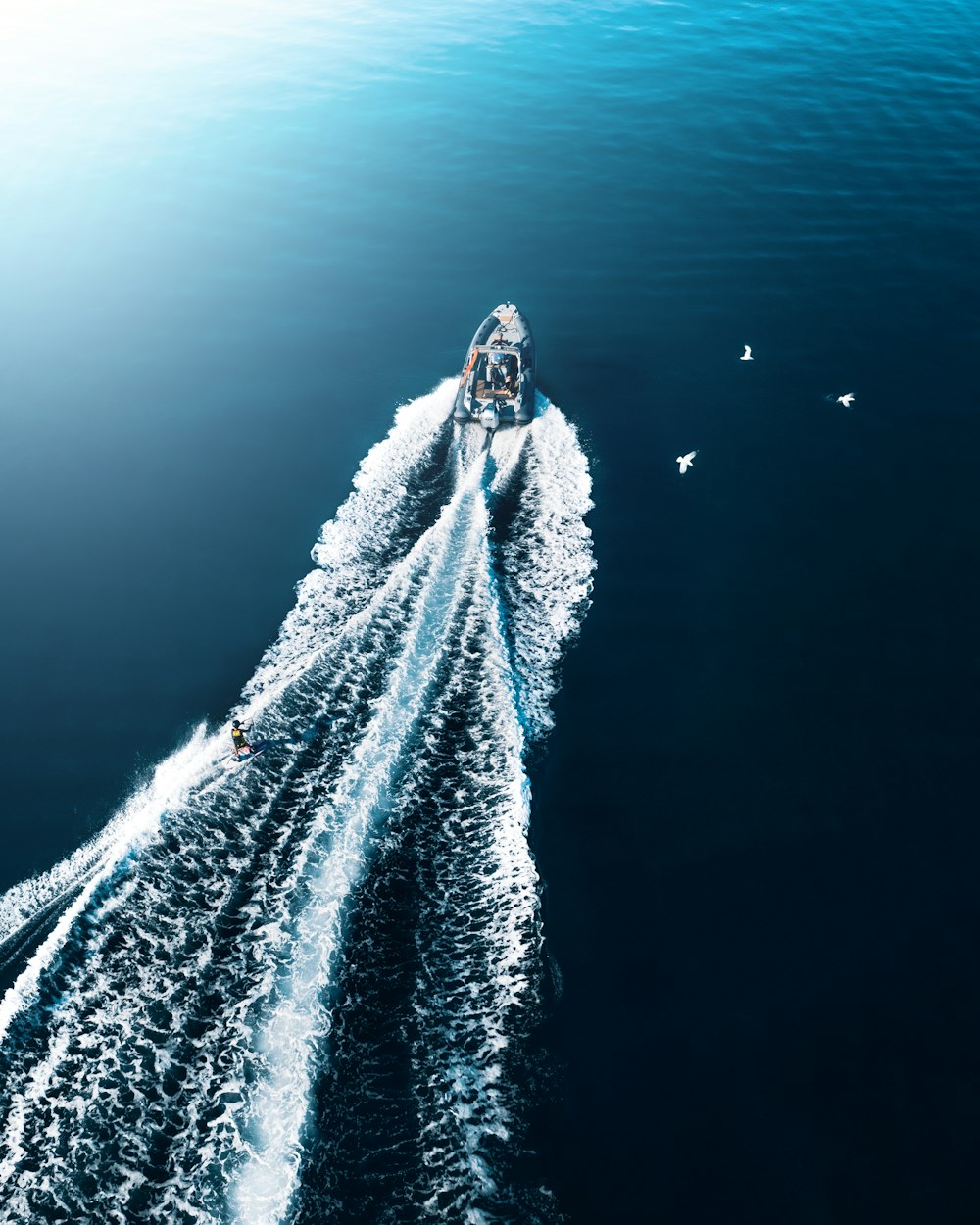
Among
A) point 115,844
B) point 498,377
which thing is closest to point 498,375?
point 498,377

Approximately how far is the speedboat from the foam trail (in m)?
10.8

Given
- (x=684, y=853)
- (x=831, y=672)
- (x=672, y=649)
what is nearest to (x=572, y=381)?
(x=672, y=649)

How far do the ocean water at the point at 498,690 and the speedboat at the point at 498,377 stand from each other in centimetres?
146

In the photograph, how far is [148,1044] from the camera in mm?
18812

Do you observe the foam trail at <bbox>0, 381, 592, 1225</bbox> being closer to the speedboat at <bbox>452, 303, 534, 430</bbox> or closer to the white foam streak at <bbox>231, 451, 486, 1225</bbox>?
the white foam streak at <bbox>231, 451, 486, 1225</bbox>

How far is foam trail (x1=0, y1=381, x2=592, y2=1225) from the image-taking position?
57.1 ft

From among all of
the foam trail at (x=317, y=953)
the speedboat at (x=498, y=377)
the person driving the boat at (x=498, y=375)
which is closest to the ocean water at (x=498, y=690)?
the foam trail at (x=317, y=953)

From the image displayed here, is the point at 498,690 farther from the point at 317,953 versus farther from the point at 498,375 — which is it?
the point at 498,375

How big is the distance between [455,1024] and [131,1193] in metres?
7.66

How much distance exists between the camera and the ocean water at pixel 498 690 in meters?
18.3

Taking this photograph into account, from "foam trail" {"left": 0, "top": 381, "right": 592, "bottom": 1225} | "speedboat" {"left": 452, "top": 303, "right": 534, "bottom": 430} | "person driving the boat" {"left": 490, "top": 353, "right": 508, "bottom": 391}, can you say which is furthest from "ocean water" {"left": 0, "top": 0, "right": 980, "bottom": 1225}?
"person driving the boat" {"left": 490, "top": 353, "right": 508, "bottom": 391}

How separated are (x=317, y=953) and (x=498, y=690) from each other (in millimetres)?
9987

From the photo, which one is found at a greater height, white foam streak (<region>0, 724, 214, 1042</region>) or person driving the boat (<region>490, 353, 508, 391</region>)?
person driving the boat (<region>490, 353, 508, 391</region>)

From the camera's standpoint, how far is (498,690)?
26734mm
